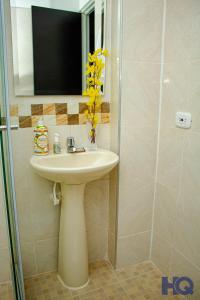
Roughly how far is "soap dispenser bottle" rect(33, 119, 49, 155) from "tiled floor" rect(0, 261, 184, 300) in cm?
89

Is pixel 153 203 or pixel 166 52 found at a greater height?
pixel 166 52

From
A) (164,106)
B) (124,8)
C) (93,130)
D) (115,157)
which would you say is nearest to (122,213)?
(115,157)

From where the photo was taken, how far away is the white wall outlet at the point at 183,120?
1.41 m

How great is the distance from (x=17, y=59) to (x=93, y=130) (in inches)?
24.2

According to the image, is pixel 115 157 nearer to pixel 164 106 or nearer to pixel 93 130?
pixel 93 130

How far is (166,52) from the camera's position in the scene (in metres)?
1.56

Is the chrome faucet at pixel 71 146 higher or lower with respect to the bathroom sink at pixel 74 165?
higher

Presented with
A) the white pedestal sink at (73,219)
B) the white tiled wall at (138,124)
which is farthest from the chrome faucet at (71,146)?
the white tiled wall at (138,124)

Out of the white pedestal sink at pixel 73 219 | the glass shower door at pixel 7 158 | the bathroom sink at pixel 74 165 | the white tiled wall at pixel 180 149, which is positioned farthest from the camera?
the white pedestal sink at pixel 73 219

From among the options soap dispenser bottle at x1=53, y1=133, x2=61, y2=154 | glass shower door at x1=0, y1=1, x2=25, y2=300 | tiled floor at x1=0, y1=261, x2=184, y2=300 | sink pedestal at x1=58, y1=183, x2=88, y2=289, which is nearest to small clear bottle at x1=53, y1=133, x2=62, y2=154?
soap dispenser bottle at x1=53, y1=133, x2=61, y2=154

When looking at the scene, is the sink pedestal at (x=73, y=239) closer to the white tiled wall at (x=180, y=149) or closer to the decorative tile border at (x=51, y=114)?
the decorative tile border at (x=51, y=114)

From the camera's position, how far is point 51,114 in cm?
155

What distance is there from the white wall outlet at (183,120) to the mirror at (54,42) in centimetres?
62

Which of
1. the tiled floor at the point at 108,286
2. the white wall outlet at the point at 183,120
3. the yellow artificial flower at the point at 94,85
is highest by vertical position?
the yellow artificial flower at the point at 94,85
